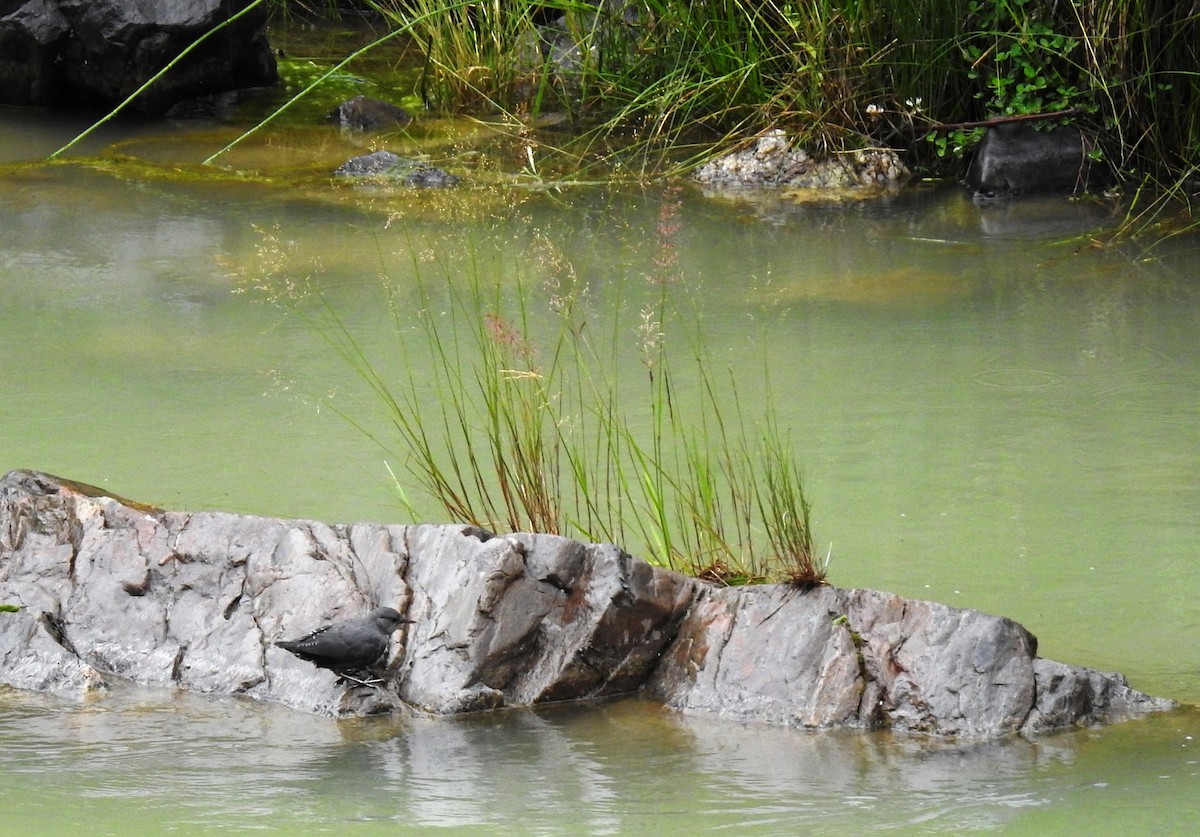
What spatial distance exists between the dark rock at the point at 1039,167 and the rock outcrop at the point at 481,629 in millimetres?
4256

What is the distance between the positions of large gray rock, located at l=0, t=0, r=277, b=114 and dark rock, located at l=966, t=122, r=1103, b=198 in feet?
13.7

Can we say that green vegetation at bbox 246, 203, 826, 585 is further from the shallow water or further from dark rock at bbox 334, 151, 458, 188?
dark rock at bbox 334, 151, 458, 188

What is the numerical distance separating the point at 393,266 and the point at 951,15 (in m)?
2.77

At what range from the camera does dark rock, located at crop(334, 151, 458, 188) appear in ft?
22.5

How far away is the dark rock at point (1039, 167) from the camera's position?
6652mm

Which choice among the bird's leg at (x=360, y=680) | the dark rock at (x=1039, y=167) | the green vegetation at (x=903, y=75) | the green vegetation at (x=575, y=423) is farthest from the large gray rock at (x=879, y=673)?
the dark rock at (x=1039, y=167)

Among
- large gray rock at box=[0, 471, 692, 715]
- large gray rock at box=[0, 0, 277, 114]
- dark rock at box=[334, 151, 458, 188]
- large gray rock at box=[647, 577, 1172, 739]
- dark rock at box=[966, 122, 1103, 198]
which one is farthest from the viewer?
large gray rock at box=[0, 0, 277, 114]

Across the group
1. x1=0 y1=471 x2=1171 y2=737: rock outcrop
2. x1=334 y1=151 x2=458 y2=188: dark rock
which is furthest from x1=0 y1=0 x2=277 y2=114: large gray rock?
x1=0 y1=471 x2=1171 y2=737: rock outcrop

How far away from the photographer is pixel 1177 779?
2438 mm

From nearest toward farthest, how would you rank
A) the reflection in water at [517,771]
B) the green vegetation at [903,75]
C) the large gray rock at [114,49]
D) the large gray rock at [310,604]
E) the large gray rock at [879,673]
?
the reflection in water at [517,771] → the large gray rock at [879,673] → the large gray rock at [310,604] → the green vegetation at [903,75] → the large gray rock at [114,49]

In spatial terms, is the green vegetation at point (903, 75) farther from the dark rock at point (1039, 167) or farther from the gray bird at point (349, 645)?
the gray bird at point (349, 645)

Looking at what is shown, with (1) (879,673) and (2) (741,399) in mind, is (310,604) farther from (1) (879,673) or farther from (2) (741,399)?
(2) (741,399)

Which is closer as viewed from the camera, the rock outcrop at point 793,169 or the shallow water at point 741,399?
the shallow water at point 741,399

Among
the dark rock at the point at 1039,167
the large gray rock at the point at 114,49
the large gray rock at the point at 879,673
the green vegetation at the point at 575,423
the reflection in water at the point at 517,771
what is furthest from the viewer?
the large gray rock at the point at 114,49
